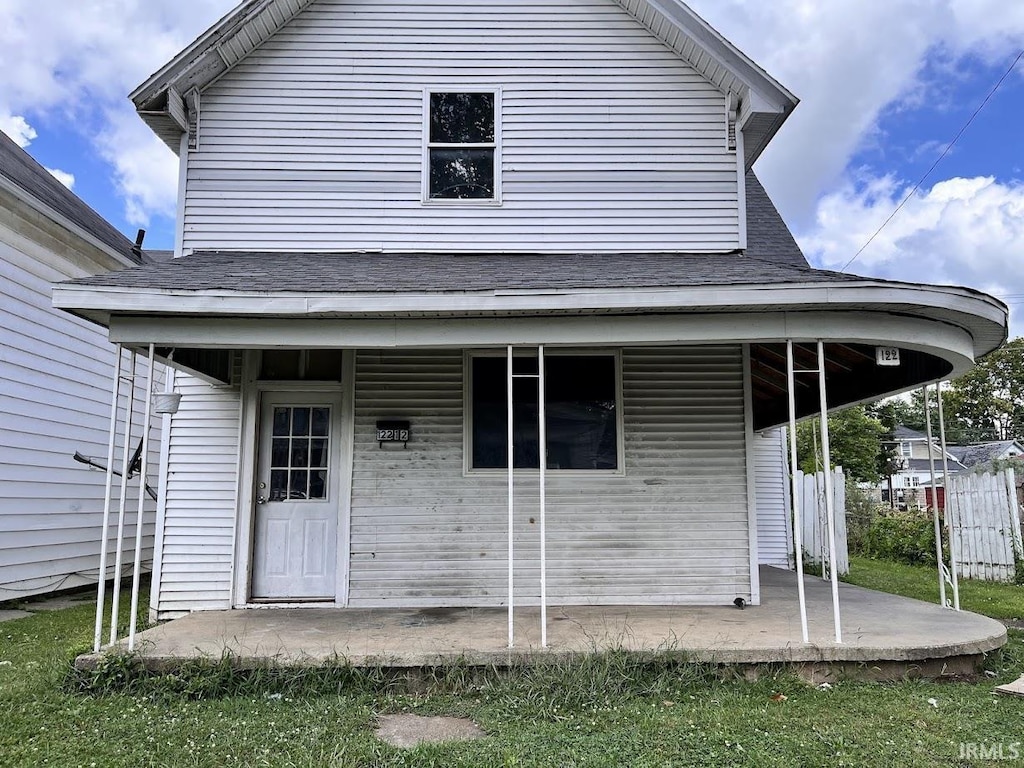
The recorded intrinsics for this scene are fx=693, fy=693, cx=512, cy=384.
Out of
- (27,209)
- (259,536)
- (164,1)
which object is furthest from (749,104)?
(164,1)

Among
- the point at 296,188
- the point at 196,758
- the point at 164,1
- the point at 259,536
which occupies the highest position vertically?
the point at 164,1

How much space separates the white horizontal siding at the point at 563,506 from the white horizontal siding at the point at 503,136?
1452mm

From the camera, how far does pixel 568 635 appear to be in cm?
525

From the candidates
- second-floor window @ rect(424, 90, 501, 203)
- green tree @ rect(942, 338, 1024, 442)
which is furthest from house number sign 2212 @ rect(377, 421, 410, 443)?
green tree @ rect(942, 338, 1024, 442)

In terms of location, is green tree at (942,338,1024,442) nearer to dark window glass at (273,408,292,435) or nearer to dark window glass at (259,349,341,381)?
dark window glass at (259,349,341,381)

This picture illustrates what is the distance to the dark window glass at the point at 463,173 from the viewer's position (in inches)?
286

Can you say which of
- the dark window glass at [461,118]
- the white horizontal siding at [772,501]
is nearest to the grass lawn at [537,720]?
the dark window glass at [461,118]

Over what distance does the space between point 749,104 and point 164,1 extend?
11043 mm

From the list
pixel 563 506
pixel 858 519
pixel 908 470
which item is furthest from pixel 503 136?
pixel 908 470

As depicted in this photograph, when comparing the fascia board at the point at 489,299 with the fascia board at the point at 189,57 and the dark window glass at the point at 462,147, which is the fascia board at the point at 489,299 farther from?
the fascia board at the point at 189,57

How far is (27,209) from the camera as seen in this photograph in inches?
333

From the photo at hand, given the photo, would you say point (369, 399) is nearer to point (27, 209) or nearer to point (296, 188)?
point (296, 188)

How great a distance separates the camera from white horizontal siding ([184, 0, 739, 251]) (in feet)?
23.3

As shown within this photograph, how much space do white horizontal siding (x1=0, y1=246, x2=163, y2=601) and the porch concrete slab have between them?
368 centimetres
